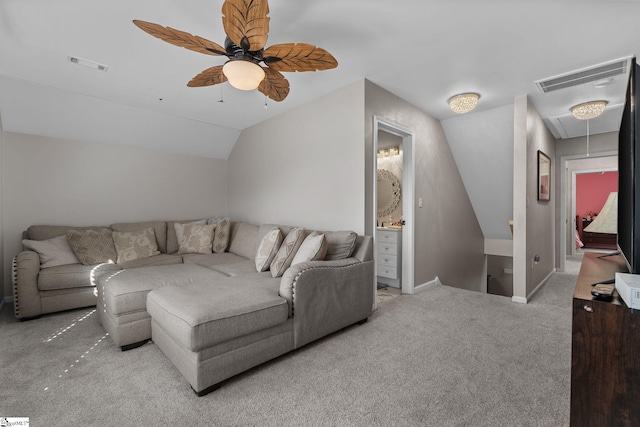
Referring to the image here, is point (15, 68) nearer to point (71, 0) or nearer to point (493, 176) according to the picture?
point (71, 0)

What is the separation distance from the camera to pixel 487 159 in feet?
13.8

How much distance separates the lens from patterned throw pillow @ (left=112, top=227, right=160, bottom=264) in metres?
3.54

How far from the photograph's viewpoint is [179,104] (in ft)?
12.1

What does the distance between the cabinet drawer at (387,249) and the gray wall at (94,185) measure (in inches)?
115

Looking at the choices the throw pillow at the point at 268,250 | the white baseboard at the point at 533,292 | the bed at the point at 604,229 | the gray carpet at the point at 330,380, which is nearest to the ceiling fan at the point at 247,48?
the throw pillow at the point at 268,250

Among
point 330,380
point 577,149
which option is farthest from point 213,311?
point 577,149

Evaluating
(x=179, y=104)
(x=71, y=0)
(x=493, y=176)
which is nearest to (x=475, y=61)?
(x=493, y=176)

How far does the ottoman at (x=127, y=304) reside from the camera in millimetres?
2180

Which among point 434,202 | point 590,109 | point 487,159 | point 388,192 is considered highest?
point 590,109

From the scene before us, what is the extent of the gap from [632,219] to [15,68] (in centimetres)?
461

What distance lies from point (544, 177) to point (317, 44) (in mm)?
3822

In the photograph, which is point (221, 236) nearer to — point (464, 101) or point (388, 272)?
point (388, 272)

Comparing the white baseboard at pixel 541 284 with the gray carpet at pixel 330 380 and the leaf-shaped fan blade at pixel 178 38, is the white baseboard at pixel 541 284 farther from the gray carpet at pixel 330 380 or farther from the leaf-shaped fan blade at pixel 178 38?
the leaf-shaped fan blade at pixel 178 38

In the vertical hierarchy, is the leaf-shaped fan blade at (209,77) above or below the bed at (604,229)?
above
